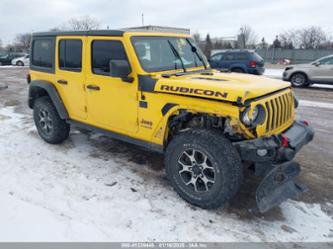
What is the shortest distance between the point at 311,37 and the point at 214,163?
7144 cm

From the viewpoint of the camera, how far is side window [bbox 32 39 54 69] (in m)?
4.93

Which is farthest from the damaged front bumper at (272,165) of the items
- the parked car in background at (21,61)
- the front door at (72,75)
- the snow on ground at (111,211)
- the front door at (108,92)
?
the parked car in background at (21,61)

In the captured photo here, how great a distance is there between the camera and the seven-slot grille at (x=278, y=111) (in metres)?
3.21

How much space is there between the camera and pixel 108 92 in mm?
4012

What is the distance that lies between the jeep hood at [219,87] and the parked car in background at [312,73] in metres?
10.1

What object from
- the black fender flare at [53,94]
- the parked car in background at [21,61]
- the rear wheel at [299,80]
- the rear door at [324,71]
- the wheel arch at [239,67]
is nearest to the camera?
the black fender flare at [53,94]

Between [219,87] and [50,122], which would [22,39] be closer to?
[50,122]

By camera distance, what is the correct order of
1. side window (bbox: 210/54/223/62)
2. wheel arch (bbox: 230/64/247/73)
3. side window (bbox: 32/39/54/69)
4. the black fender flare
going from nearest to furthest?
the black fender flare
side window (bbox: 32/39/54/69)
wheel arch (bbox: 230/64/247/73)
side window (bbox: 210/54/223/62)

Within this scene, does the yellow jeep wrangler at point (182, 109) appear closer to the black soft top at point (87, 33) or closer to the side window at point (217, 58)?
the black soft top at point (87, 33)

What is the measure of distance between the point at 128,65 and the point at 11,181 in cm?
219

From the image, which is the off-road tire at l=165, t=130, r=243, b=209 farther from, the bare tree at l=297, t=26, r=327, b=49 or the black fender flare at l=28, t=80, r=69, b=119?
the bare tree at l=297, t=26, r=327, b=49

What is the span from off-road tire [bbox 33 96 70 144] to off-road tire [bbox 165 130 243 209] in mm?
2527

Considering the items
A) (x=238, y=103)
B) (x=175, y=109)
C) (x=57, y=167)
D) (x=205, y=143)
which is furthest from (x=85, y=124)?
(x=238, y=103)

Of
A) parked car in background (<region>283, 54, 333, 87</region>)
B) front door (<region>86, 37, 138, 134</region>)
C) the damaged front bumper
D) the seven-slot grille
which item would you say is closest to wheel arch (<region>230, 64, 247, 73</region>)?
parked car in background (<region>283, 54, 333, 87</region>)
